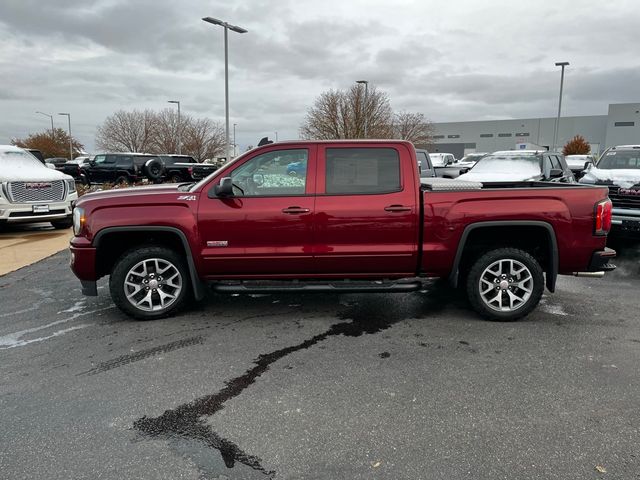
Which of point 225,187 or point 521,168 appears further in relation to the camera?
point 521,168

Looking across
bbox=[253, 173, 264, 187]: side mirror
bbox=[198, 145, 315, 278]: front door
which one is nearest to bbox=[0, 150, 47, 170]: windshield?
bbox=[198, 145, 315, 278]: front door

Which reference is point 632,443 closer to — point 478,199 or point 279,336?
point 478,199

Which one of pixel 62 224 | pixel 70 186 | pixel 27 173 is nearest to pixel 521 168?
pixel 70 186

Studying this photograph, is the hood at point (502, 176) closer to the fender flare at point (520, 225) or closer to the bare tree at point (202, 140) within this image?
the fender flare at point (520, 225)

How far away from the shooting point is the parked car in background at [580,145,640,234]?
7.25 m

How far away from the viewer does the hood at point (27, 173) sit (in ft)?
34.3

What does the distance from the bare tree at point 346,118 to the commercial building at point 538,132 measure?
4237 cm

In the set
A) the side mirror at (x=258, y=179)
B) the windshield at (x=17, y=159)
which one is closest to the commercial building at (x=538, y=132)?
the windshield at (x=17, y=159)

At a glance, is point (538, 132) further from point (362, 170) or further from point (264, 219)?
point (264, 219)

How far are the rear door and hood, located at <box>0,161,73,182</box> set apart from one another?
8.55m

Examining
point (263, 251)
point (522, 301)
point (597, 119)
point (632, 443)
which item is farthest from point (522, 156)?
point (597, 119)

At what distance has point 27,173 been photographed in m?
11.0

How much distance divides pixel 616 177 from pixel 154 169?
18.8m

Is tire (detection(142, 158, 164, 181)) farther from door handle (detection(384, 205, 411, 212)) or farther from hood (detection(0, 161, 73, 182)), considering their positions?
door handle (detection(384, 205, 411, 212))
